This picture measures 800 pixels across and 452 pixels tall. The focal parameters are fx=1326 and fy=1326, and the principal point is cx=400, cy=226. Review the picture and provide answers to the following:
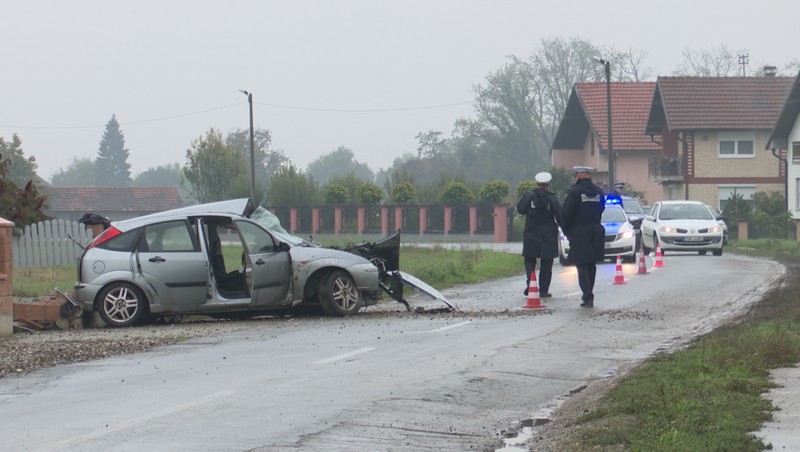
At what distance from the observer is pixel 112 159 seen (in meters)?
197

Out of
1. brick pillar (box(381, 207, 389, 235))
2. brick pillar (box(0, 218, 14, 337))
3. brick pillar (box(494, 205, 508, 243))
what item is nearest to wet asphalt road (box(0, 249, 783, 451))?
brick pillar (box(0, 218, 14, 337))

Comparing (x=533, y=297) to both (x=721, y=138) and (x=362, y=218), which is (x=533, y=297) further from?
(x=362, y=218)

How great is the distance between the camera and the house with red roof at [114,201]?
115 m

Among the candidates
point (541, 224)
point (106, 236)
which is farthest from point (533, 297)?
point (106, 236)

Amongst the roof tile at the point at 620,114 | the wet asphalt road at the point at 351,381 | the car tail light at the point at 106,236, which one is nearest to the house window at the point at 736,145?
the roof tile at the point at 620,114

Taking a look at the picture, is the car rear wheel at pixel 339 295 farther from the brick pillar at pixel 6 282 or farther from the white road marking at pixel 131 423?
the white road marking at pixel 131 423

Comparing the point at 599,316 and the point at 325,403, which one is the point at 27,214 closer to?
the point at 599,316

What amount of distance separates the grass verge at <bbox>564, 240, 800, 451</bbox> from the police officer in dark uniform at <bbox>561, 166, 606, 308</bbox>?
4.08 metres

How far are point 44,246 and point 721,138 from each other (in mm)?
40943

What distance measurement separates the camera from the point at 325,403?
9617 millimetres

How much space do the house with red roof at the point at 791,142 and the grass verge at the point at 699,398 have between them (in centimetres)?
4867

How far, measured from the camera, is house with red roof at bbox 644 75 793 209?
222 ft

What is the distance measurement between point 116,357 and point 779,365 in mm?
6420

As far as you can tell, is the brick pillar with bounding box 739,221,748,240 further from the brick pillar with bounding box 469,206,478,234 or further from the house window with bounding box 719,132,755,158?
the brick pillar with bounding box 469,206,478,234
